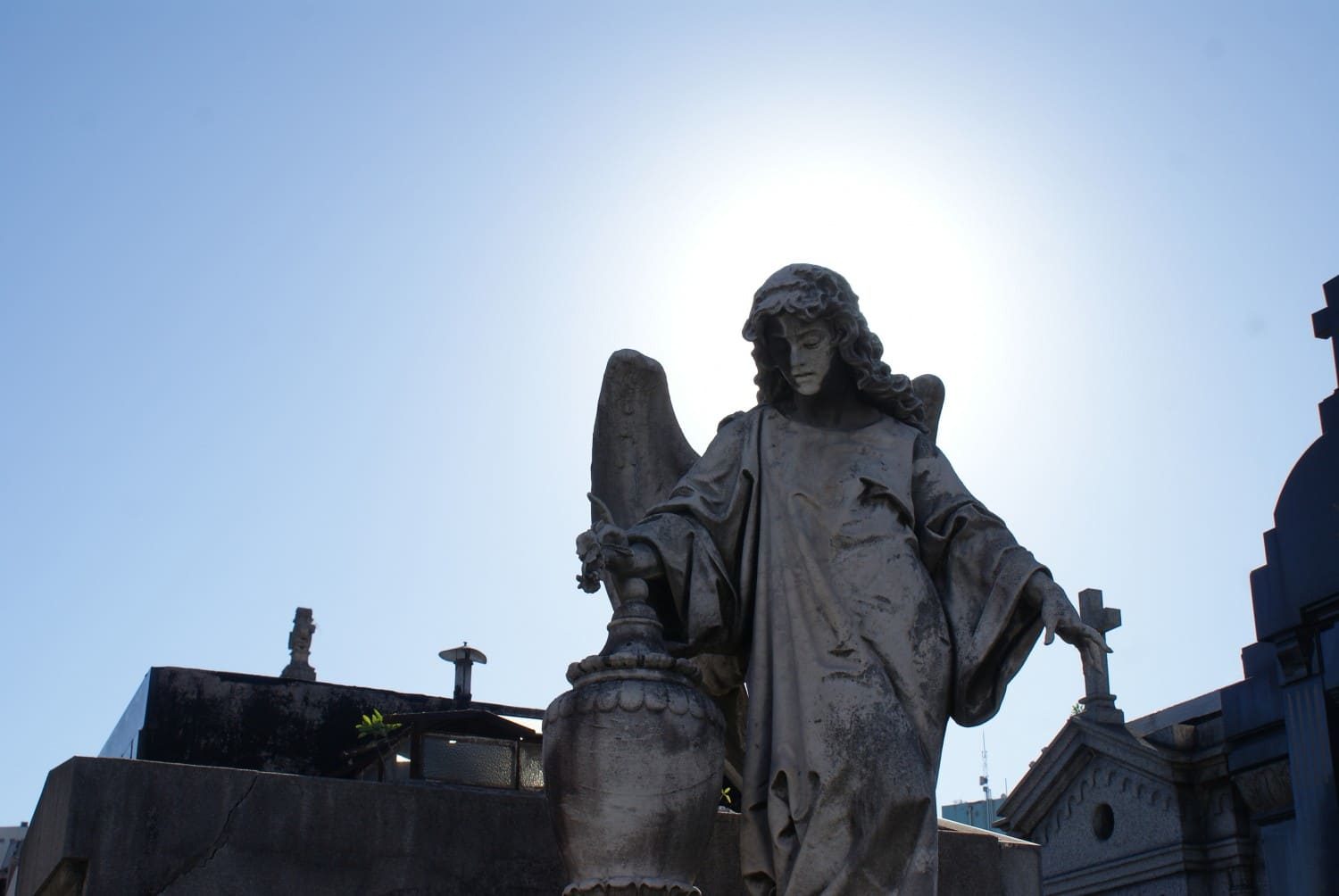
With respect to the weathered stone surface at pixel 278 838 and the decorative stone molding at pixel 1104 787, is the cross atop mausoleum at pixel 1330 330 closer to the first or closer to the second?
the weathered stone surface at pixel 278 838

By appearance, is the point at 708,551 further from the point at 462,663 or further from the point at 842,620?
the point at 462,663

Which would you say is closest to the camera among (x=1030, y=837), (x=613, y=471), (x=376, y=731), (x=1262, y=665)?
(x=613, y=471)

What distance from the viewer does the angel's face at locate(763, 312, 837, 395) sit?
17.9 feet

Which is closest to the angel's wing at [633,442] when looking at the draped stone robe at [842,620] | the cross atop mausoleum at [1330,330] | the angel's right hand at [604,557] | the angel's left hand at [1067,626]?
the draped stone robe at [842,620]

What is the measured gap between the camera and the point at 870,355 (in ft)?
18.2

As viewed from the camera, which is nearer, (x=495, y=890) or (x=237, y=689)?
(x=495, y=890)

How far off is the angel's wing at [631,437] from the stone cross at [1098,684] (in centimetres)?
867

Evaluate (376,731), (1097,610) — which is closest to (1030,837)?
(1097,610)

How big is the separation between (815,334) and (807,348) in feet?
0.19

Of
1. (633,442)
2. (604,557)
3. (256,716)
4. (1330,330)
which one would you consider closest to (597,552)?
(604,557)

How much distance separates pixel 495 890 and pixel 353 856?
0.48 meters

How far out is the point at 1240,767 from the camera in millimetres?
9961

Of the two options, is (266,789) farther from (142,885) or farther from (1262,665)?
(1262,665)

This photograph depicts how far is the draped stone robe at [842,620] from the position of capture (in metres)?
4.72
